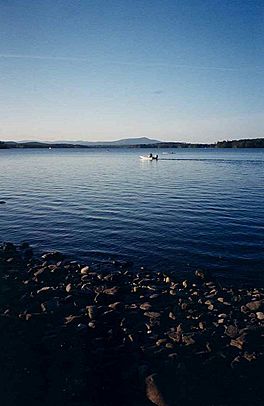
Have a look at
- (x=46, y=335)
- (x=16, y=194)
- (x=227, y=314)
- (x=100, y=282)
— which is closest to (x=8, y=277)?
(x=100, y=282)

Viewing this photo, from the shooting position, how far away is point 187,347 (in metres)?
11.3

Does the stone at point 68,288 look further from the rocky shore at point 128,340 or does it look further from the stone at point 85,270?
the stone at point 85,270

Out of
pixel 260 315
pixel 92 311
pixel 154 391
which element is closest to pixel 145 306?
pixel 92 311

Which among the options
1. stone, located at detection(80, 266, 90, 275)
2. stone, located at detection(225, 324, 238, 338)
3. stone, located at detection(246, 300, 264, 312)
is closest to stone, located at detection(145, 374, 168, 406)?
stone, located at detection(225, 324, 238, 338)

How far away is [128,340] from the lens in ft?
38.4

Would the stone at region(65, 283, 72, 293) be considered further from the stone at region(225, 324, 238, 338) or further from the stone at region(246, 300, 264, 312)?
the stone at region(246, 300, 264, 312)

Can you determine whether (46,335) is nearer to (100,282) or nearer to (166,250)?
(100,282)

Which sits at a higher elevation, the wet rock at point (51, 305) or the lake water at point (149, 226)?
the wet rock at point (51, 305)

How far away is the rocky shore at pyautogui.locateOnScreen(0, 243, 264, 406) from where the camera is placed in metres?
9.36

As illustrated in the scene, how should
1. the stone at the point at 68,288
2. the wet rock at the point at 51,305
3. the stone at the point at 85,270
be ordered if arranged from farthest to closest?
the stone at the point at 85,270 → the stone at the point at 68,288 → the wet rock at the point at 51,305

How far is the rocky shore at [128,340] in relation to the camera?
9.36 m

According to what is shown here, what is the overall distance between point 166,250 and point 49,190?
3137 cm

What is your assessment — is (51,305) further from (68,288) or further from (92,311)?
(92,311)

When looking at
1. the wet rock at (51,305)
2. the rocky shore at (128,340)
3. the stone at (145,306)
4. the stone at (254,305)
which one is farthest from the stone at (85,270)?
the stone at (254,305)
